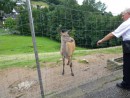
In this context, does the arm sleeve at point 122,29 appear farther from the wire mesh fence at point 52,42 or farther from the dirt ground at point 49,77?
the dirt ground at point 49,77

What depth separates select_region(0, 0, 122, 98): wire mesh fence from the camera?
7.13 m

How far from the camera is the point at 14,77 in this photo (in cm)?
931

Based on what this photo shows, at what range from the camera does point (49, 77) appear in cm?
880

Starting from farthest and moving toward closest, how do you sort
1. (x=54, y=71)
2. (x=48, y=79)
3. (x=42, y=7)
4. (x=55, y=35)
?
(x=54, y=71) < (x=48, y=79) < (x=55, y=35) < (x=42, y=7)

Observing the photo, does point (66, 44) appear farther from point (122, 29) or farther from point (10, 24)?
point (122, 29)

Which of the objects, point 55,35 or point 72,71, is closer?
point 55,35

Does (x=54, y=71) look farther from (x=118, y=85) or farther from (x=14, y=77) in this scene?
(x=118, y=85)

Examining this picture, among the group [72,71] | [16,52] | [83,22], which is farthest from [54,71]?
[16,52]

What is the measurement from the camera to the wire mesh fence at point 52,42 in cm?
713

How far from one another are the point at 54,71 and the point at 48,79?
24.9 inches

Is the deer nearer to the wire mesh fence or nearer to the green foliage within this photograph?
the wire mesh fence

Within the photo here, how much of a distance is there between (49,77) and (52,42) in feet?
3.61

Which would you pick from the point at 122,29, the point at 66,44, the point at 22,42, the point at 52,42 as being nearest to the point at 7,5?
the point at 22,42

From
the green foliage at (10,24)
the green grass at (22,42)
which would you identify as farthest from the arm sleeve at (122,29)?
the green grass at (22,42)
